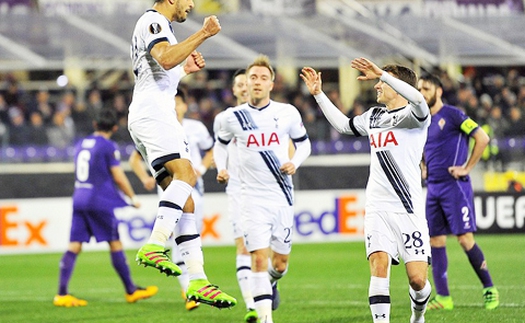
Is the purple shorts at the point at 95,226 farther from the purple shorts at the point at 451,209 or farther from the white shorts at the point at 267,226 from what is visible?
the purple shorts at the point at 451,209

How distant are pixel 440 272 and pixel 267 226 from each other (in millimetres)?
2179

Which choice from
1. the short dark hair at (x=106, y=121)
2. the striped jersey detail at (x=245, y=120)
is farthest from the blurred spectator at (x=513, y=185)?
the striped jersey detail at (x=245, y=120)

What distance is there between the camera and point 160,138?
23.3 ft

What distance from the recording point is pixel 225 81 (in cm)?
2778

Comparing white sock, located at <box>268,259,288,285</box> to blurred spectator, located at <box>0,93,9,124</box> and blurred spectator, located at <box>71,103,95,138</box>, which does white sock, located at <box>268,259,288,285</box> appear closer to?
blurred spectator, located at <box>71,103,95,138</box>

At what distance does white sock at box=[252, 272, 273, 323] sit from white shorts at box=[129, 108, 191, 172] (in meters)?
1.73

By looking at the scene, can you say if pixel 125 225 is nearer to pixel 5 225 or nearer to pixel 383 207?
pixel 5 225

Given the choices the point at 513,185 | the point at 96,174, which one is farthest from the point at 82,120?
the point at 96,174

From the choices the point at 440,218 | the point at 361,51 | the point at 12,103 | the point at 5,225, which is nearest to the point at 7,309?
the point at 440,218

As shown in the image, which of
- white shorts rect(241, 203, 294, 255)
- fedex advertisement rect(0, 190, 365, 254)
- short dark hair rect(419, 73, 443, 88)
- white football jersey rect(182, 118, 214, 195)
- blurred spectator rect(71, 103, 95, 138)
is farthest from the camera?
blurred spectator rect(71, 103, 95, 138)

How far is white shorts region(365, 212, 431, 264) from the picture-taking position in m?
7.44

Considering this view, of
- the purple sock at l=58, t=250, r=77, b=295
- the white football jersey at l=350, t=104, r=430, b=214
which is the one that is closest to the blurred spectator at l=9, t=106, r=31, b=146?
the purple sock at l=58, t=250, r=77, b=295

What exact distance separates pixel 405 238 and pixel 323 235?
10.6 metres

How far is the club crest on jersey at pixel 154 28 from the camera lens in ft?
22.9
